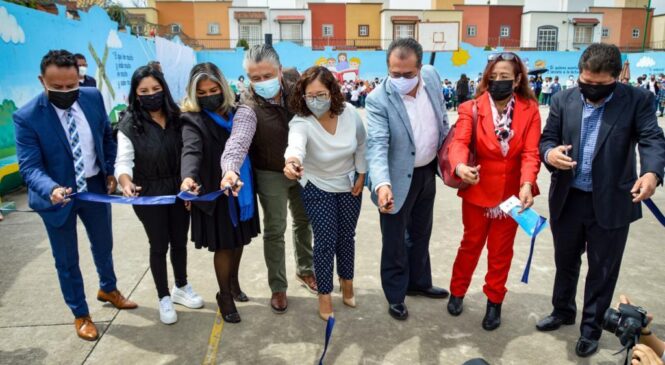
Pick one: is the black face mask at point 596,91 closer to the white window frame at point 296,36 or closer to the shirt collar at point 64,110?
the shirt collar at point 64,110

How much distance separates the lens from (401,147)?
10.1 ft

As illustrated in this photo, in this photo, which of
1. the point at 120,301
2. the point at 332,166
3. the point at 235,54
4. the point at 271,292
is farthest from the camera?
the point at 235,54

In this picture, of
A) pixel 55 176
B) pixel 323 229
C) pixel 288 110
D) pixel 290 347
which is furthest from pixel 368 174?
pixel 55 176

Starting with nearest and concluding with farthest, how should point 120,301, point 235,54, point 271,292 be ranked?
point 120,301 → point 271,292 → point 235,54

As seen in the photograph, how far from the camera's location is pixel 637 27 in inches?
1917

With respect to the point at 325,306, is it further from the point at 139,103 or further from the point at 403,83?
the point at 139,103

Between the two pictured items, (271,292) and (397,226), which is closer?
(397,226)

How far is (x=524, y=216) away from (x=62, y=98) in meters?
2.82

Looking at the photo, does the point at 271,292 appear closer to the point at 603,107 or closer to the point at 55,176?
the point at 55,176

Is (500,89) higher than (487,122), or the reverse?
(500,89)

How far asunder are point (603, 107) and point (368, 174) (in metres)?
1.43

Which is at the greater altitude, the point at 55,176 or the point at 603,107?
the point at 603,107

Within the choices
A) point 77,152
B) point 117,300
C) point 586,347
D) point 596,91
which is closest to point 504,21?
point 596,91

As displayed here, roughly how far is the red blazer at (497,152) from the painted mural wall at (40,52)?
6445 mm
